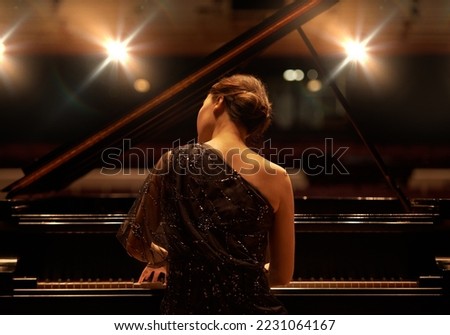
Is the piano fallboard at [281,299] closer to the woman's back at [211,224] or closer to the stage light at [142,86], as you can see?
the woman's back at [211,224]

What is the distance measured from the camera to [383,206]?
10.6 feet

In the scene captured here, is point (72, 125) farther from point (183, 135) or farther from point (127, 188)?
point (127, 188)

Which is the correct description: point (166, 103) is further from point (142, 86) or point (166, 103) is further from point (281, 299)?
point (142, 86)

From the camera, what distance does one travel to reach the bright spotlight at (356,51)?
6160 mm

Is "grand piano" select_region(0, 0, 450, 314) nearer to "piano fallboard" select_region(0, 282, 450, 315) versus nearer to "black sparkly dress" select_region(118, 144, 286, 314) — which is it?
"piano fallboard" select_region(0, 282, 450, 315)

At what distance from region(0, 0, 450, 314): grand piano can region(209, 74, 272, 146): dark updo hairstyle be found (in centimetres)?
112

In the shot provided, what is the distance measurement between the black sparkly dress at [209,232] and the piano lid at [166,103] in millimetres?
1140

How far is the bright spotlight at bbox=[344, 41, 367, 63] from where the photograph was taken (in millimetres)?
6160

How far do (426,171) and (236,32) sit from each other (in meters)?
2.25

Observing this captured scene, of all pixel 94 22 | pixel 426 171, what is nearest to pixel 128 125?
pixel 426 171

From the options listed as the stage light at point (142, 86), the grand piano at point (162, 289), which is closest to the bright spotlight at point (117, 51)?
the stage light at point (142, 86)

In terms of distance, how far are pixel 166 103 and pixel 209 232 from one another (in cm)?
130

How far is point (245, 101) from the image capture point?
1.61 metres

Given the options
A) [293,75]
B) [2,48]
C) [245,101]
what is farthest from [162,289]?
[2,48]
